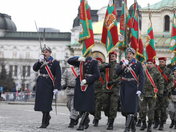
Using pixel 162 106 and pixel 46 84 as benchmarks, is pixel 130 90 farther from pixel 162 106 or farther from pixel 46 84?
pixel 162 106

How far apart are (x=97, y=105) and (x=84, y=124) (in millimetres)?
1449

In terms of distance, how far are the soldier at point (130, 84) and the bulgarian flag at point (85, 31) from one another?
1072 millimetres

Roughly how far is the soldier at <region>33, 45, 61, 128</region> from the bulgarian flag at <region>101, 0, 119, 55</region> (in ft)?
10.6

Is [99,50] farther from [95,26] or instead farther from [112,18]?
[112,18]

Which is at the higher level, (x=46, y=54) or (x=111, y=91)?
(x=46, y=54)

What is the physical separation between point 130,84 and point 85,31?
2.10 meters

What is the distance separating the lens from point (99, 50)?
235ft

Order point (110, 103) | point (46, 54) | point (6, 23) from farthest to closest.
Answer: point (6, 23) → point (110, 103) → point (46, 54)

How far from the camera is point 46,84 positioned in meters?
11.6

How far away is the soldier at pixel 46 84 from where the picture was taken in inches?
452

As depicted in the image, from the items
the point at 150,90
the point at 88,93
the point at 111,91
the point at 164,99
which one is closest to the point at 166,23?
the point at 164,99

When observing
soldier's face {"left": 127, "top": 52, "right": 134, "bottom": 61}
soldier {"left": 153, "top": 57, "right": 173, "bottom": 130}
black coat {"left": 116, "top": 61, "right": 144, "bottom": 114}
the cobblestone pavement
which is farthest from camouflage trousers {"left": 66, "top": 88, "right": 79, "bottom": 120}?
soldier {"left": 153, "top": 57, "right": 173, "bottom": 130}

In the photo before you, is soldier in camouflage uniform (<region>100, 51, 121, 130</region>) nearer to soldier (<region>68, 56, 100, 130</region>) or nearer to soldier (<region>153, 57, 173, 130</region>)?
soldier (<region>68, 56, 100, 130</region>)

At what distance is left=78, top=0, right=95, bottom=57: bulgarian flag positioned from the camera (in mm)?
12202
